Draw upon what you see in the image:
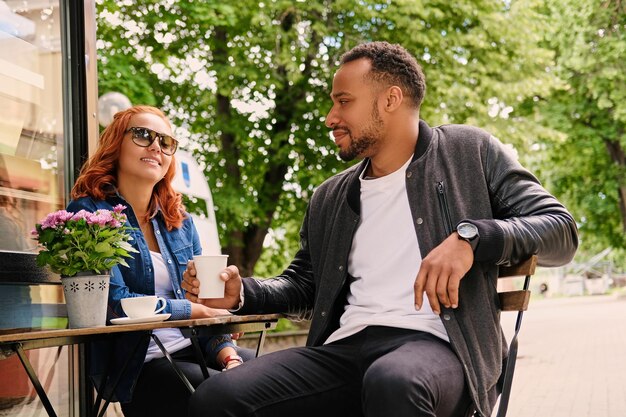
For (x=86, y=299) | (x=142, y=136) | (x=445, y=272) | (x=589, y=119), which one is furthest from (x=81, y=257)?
(x=589, y=119)

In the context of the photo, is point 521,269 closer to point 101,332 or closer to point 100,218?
point 101,332

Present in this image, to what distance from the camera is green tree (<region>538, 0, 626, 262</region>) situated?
55.9ft

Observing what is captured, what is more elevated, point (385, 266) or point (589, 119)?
point (589, 119)

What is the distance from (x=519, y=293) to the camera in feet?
7.61

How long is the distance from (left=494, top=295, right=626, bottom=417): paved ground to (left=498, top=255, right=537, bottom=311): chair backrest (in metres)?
5.08

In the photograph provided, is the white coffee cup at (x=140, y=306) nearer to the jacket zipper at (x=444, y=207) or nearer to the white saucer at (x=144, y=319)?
the white saucer at (x=144, y=319)

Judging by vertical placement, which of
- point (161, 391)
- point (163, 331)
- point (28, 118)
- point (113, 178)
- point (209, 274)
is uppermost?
point (28, 118)

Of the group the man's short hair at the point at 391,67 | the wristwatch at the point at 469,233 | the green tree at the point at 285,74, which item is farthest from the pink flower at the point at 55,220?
the green tree at the point at 285,74

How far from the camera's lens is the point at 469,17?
12438mm

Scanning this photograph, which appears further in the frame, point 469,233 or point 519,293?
point 519,293

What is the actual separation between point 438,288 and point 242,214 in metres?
9.53

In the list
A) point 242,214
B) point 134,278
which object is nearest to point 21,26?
point 134,278

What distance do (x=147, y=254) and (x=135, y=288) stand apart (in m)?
0.13

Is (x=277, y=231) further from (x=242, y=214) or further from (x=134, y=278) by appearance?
(x=134, y=278)
